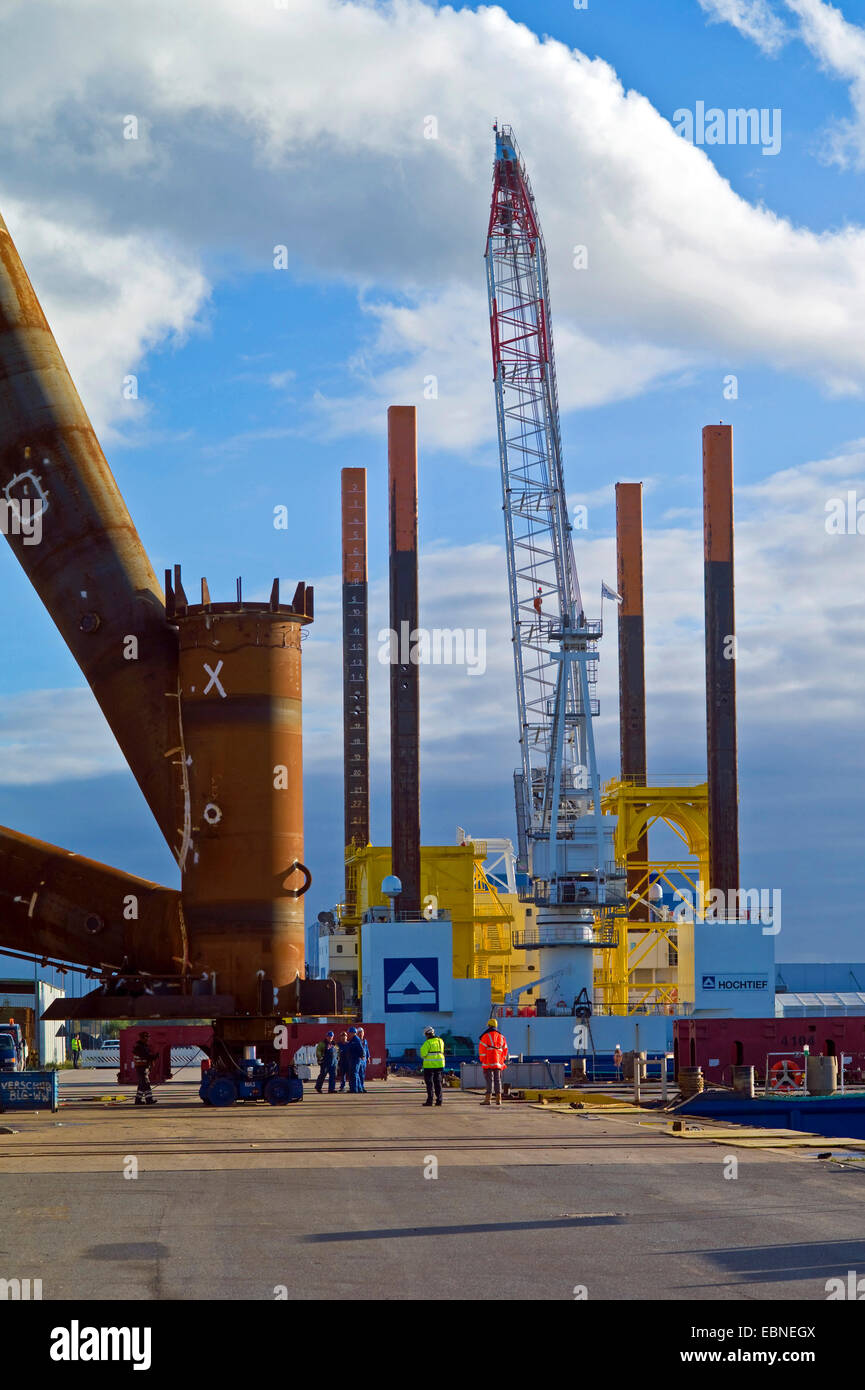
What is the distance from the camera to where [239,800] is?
29297 millimetres

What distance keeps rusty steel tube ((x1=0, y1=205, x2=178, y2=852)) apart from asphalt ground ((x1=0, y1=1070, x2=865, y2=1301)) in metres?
9.40

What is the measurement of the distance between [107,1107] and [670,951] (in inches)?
2028

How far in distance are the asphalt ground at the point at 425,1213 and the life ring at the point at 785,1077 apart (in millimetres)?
12256

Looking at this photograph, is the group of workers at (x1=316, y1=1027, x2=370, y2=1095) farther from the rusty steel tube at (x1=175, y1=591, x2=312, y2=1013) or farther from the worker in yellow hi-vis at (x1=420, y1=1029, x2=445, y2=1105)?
the worker in yellow hi-vis at (x1=420, y1=1029, x2=445, y2=1105)

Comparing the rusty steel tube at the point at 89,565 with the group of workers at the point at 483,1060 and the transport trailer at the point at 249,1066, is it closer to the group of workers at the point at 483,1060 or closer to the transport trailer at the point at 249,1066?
the transport trailer at the point at 249,1066

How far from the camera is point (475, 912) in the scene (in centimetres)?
7575

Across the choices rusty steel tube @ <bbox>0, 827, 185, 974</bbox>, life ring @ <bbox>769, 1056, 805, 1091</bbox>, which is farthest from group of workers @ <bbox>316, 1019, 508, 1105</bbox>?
life ring @ <bbox>769, 1056, 805, 1091</bbox>

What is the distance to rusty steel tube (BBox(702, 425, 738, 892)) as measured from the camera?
6825cm

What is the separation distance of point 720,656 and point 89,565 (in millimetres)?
44016

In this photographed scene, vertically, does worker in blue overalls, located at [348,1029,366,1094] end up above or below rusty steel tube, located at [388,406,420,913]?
below

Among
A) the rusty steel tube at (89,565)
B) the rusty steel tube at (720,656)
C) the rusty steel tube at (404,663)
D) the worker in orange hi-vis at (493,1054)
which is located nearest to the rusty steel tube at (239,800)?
the rusty steel tube at (89,565)

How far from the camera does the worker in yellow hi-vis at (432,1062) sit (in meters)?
27.9
